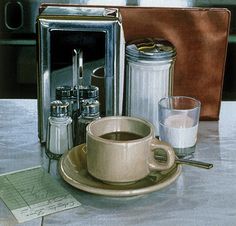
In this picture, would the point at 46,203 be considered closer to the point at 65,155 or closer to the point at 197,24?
the point at 65,155

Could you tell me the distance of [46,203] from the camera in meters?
0.94

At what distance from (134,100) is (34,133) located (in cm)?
23

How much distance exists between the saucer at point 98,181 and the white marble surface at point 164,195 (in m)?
0.02

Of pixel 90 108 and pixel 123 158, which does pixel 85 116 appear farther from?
pixel 123 158

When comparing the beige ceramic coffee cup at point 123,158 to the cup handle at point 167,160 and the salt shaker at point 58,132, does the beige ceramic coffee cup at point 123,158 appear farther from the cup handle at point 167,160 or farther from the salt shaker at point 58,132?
the salt shaker at point 58,132

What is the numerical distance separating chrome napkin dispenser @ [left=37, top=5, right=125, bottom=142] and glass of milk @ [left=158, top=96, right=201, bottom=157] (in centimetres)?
10

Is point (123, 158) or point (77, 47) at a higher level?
point (77, 47)

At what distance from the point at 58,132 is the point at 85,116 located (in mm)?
61

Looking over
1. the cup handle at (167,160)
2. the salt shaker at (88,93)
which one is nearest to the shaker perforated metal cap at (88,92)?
the salt shaker at (88,93)

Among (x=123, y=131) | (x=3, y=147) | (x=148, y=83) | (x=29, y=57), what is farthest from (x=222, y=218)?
(x=29, y=57)

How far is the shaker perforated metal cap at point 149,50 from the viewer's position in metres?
1.16

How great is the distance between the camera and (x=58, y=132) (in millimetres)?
1106

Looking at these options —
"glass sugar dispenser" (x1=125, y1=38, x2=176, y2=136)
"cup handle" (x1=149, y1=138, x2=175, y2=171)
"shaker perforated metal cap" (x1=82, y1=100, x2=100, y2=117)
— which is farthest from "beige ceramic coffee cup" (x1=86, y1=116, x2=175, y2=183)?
"glass sugar dispenser" (x1=125, y1=38, x2=176, y2=136)

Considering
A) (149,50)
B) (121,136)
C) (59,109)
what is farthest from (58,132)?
(149,50)
